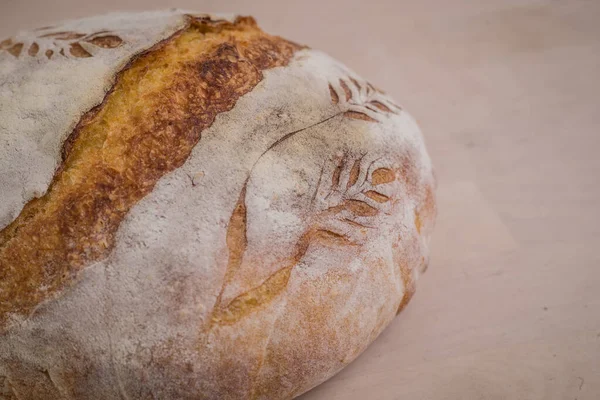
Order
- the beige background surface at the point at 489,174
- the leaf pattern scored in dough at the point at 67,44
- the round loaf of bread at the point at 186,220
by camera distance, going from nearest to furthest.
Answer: the round loaf of bread at the point at 186,220 → the leaf pattern scored in dough at the point at 67,44 → the beige background surface at the point at 489,174

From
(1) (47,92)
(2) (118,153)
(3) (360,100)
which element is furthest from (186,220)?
(3) (360,100)

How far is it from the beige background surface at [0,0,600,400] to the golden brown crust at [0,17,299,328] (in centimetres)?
54

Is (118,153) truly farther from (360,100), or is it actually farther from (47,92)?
(360,100)

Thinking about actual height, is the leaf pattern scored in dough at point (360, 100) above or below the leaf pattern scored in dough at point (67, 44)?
below

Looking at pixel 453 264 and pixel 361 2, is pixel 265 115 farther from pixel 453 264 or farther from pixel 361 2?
pixel 361 2

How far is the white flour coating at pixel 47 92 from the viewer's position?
37.5 inches

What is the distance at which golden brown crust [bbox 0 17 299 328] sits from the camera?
0.91 metres

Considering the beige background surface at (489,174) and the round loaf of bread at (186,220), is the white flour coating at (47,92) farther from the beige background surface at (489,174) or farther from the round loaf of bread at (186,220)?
the beige background surface at (489,174)

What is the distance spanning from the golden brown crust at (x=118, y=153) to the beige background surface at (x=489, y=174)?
1.79ft

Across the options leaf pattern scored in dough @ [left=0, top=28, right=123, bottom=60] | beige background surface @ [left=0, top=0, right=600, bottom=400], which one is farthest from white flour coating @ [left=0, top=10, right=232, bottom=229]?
beige background surface @ [left=0, top=0, right=600, bottom=400]

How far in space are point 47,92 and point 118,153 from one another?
0.19 m

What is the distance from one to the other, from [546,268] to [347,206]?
647 millimetres

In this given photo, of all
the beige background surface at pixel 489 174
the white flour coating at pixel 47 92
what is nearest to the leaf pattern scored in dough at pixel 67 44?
the white flour coating at pixel 47 92

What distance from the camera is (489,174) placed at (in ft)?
5.30
